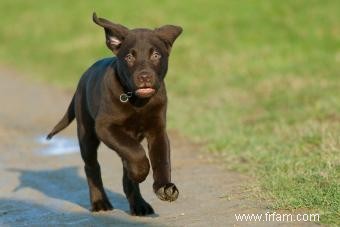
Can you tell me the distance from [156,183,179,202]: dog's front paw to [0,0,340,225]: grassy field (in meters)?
0.82

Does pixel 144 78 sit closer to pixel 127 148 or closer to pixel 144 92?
pixel 144 92

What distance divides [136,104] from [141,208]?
0.87 metres

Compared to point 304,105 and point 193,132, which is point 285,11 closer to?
point 304,105

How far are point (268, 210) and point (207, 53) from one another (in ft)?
38.4

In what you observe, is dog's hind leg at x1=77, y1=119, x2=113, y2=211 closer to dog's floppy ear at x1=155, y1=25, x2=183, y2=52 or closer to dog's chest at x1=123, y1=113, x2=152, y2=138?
dog's chest at x1=123, y1=113, x2=152, y2=138

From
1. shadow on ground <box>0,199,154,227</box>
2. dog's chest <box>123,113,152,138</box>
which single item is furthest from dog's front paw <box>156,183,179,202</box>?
dog's chest <box>123,113,152,138</box>

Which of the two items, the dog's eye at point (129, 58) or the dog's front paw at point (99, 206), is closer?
the dog's eye at point (129, 58)

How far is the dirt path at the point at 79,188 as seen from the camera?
6676 mm

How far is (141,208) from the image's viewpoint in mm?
6895

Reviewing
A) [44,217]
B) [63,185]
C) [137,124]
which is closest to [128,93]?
[137,124]

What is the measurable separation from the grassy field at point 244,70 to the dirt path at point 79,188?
0.31 metres

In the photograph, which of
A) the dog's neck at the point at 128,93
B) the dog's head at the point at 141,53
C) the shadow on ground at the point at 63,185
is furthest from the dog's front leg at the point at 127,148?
the shadow on ground at the point at 63,185

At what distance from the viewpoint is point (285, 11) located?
2064 centimetres

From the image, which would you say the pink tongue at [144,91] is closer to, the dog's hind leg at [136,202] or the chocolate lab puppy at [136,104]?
the chocolate lab puppy at [136,104]
